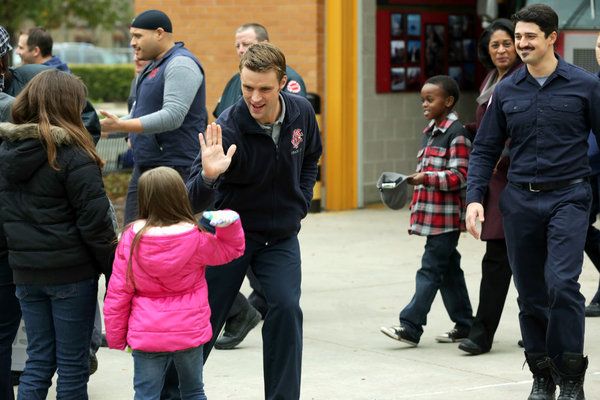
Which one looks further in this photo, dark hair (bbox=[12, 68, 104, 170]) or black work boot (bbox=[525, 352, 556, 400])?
black work boot (bbox=[525, 352, 556, 400])

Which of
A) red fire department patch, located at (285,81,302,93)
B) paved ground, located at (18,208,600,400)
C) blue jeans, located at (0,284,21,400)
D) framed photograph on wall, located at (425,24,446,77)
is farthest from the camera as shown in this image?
framed photograph on wall, located at (425,24,446,77)

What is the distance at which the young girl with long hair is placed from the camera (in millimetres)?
5160

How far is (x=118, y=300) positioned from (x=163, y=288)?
194 mm

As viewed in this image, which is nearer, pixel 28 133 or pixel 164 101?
pixel 28 133

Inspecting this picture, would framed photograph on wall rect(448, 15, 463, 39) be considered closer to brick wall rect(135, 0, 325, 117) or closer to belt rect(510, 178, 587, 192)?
brick wall rect(135, 0, 325, 117)

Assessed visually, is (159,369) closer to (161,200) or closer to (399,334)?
(161,200)

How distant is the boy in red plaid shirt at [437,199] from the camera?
7.18 metres

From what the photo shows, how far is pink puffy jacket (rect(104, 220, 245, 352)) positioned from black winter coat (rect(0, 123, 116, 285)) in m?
0.24

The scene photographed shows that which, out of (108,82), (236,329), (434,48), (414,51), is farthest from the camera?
(108,82)

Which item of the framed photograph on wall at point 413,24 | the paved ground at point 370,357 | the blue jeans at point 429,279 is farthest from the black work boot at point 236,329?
the framed photograph on wall at point 413,24

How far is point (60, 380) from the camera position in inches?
210

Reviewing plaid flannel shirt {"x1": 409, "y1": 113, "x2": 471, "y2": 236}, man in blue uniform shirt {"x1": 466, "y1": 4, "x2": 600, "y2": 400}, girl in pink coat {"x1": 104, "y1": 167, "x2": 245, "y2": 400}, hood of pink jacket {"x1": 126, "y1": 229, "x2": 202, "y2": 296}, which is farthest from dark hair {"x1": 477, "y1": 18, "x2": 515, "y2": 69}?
hood of pink jacket {"x1": 126, "y1": 229, "x2": 202, "y2": 296}

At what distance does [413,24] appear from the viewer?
45.4 ft

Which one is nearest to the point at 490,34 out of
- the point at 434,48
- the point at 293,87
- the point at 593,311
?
the point at 293,87
